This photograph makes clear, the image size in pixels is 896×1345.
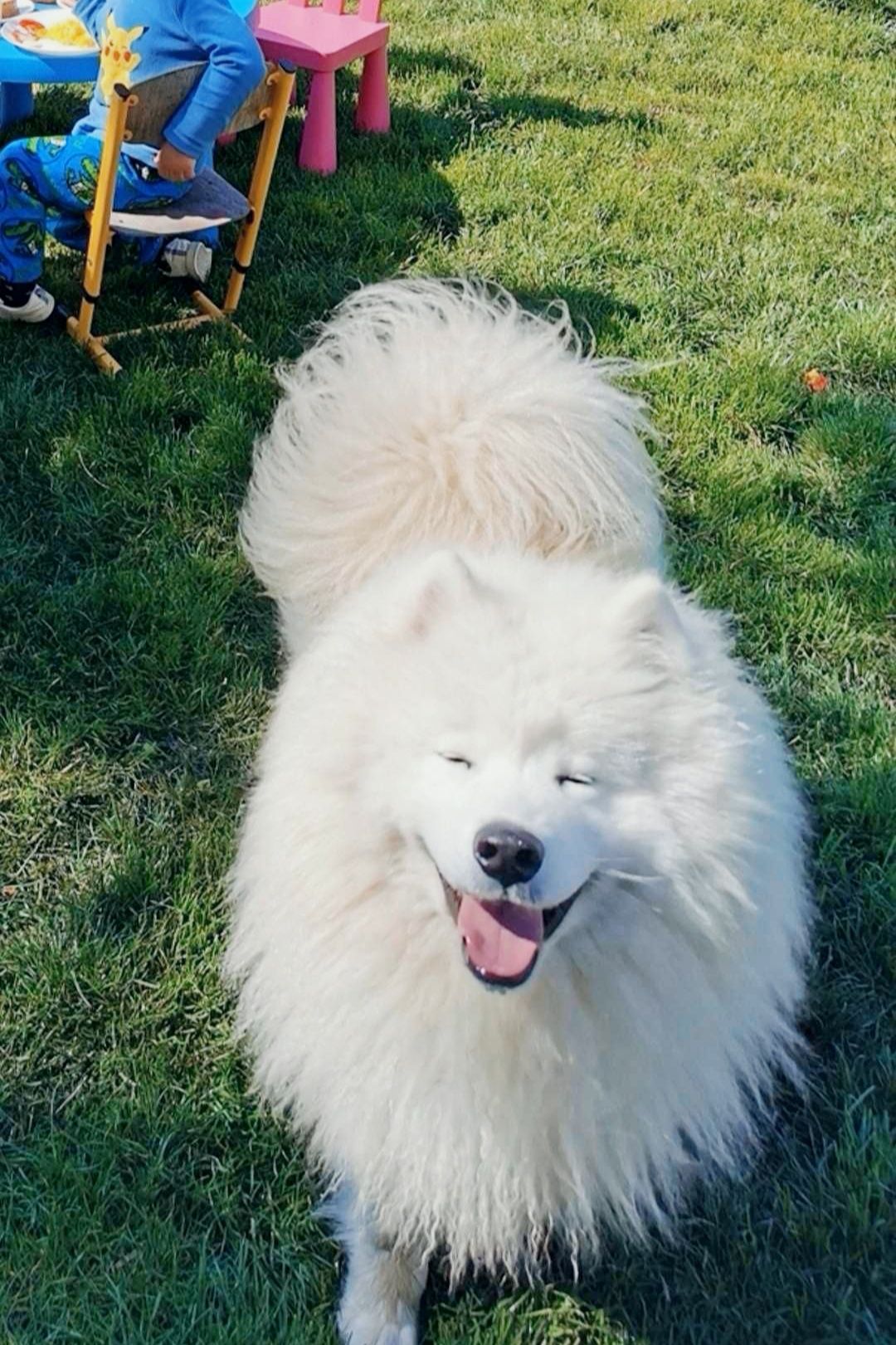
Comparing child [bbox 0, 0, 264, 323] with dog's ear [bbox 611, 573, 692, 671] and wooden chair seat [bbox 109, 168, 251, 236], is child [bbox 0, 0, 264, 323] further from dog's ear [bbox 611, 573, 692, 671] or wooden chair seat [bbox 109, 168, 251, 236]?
dog's ear [bbox 611, 573, 692, 671]

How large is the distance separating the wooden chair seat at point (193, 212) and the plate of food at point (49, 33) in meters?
0.67

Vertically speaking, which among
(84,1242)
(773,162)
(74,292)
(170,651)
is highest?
(773,162)

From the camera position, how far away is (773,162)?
5613 mm

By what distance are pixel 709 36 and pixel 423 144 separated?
244 centimetres

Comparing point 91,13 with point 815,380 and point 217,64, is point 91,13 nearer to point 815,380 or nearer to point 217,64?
point 217,64

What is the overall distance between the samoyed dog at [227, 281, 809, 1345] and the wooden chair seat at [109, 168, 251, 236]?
82.6 inches

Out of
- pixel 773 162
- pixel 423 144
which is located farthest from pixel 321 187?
pixel 773 162

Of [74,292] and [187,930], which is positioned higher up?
[74,292]

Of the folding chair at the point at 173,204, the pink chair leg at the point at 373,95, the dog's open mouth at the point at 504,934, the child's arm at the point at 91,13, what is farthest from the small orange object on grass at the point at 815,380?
the dog's open mouth at the point at 504,934

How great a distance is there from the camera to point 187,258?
14.2ft

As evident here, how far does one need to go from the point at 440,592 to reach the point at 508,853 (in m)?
0.49

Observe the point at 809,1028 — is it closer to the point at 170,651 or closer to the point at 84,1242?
the point at 84,1242

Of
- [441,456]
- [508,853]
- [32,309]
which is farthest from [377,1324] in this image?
[32,309]

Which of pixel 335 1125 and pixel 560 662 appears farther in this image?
pixel 335 1125
